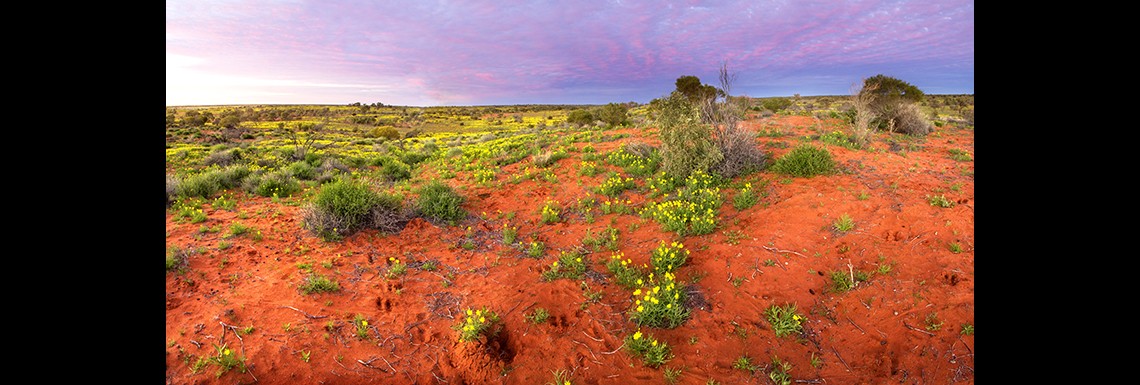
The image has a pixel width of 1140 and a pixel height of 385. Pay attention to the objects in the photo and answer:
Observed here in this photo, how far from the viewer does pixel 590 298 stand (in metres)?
4.63

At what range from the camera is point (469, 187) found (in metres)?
9.52

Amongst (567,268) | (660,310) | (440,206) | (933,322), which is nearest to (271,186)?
(440,206)

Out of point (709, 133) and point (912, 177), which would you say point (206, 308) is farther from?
point (912, 177)

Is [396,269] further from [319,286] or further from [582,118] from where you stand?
[582,118]

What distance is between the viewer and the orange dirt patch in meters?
3.64

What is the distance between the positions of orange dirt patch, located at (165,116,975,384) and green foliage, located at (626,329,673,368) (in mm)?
60

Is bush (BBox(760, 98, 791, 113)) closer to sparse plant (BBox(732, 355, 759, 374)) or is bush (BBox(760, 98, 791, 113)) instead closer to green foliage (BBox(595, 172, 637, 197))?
green foliage (BBox(595, 172, 637, 197))

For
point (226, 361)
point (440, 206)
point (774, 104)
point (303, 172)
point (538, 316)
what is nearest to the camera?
point (226, 361)

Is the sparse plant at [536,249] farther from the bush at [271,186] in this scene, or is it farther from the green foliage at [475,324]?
the bush at [271,186]

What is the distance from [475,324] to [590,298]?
1194 millimetres

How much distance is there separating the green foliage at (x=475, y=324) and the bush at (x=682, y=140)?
16.2 ft

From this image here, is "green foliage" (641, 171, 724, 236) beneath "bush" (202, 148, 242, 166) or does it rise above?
beneath

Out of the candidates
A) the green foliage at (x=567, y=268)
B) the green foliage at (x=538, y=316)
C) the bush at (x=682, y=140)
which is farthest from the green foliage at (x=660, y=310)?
the bush at (x=682, y=140)

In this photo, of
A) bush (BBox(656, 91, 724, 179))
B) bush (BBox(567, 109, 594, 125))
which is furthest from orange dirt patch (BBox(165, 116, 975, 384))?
bush (BBox(567, 109, 594, 125))
